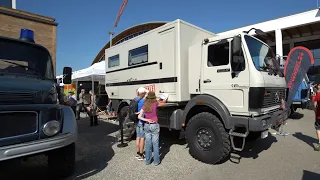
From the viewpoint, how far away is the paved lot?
4242 mm

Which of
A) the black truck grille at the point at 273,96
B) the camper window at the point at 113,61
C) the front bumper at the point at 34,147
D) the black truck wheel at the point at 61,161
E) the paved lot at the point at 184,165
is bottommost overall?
the paved lot at the point at 184,165

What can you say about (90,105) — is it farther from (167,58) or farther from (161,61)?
(167,58)

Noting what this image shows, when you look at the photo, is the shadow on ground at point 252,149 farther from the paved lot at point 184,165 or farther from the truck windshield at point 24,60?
the truck windshield at point 24,60

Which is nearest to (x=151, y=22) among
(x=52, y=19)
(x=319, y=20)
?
(x=319, y=20)

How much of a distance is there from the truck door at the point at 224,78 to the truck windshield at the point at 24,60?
11.0 ft

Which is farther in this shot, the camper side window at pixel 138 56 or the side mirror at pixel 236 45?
the camper side window at pixel 138 56

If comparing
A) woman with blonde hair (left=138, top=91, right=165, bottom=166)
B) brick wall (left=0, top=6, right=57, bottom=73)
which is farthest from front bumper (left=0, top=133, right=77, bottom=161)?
brick wall (left=0, top=6, right=57, bottom=73)

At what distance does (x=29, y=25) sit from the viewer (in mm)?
8312

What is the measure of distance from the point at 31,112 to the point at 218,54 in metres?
3.84

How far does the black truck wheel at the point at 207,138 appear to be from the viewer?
4.65 metres

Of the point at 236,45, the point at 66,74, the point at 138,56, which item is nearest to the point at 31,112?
the point at 66,74

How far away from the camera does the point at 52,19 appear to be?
874 centimetres

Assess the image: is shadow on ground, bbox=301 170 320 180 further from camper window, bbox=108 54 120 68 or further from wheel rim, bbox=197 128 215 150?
camper window, bbox=108 54 120 68

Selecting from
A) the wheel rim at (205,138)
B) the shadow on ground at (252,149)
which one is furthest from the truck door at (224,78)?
the shadow on ground at (252,149)
